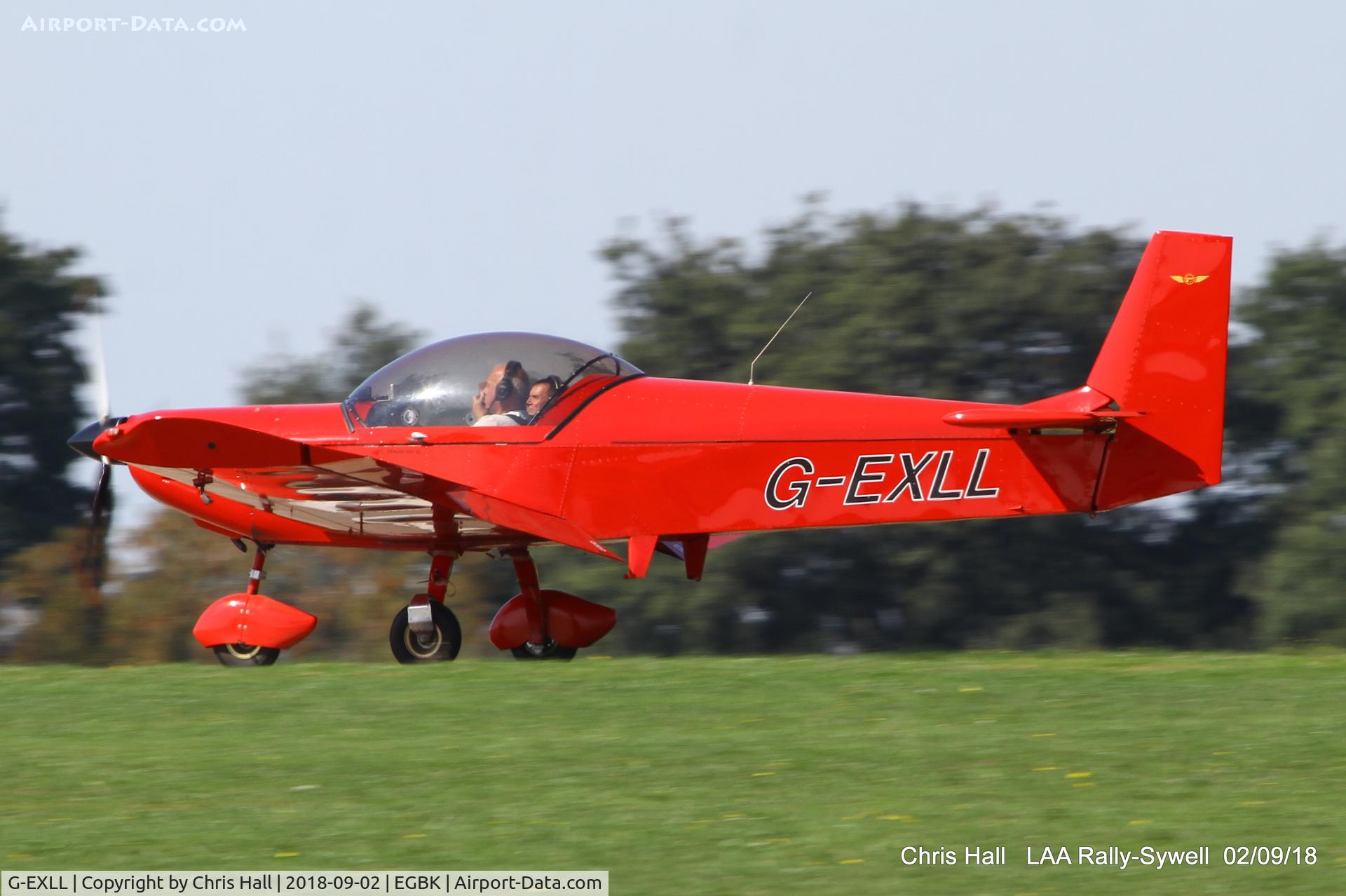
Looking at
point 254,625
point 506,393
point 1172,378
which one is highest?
point 1172,378

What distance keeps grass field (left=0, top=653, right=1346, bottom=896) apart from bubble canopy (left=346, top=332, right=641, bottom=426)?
208 cm

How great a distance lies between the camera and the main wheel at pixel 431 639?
1100 centimetres

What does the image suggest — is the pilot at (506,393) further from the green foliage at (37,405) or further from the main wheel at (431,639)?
the green foliage at (37,405)

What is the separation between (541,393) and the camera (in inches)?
425

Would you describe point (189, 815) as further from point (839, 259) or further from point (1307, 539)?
point (839, 259)

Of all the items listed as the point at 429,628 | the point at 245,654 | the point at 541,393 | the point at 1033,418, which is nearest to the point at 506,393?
the point at 541,393

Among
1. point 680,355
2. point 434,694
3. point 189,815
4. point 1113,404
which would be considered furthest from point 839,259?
point 189,815

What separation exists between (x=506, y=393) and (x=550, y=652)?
6.96 ft

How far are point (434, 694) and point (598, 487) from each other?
2468 mm

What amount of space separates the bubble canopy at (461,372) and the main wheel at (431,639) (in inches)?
55.4

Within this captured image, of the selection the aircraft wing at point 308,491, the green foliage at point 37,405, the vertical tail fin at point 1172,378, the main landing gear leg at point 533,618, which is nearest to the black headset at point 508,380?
the aircraft wing at point 308,491

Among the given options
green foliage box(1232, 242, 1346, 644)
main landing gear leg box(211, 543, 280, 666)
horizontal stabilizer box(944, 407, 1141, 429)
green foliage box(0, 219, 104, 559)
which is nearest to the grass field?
main landing gear leg box(211, 543, 280, 666)

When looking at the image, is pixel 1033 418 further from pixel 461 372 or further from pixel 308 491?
pixel 308 491

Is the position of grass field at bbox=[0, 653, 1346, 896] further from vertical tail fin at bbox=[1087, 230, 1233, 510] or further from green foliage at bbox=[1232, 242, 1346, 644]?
green foliage at bbox=[1232, 242, 1346, 644]
